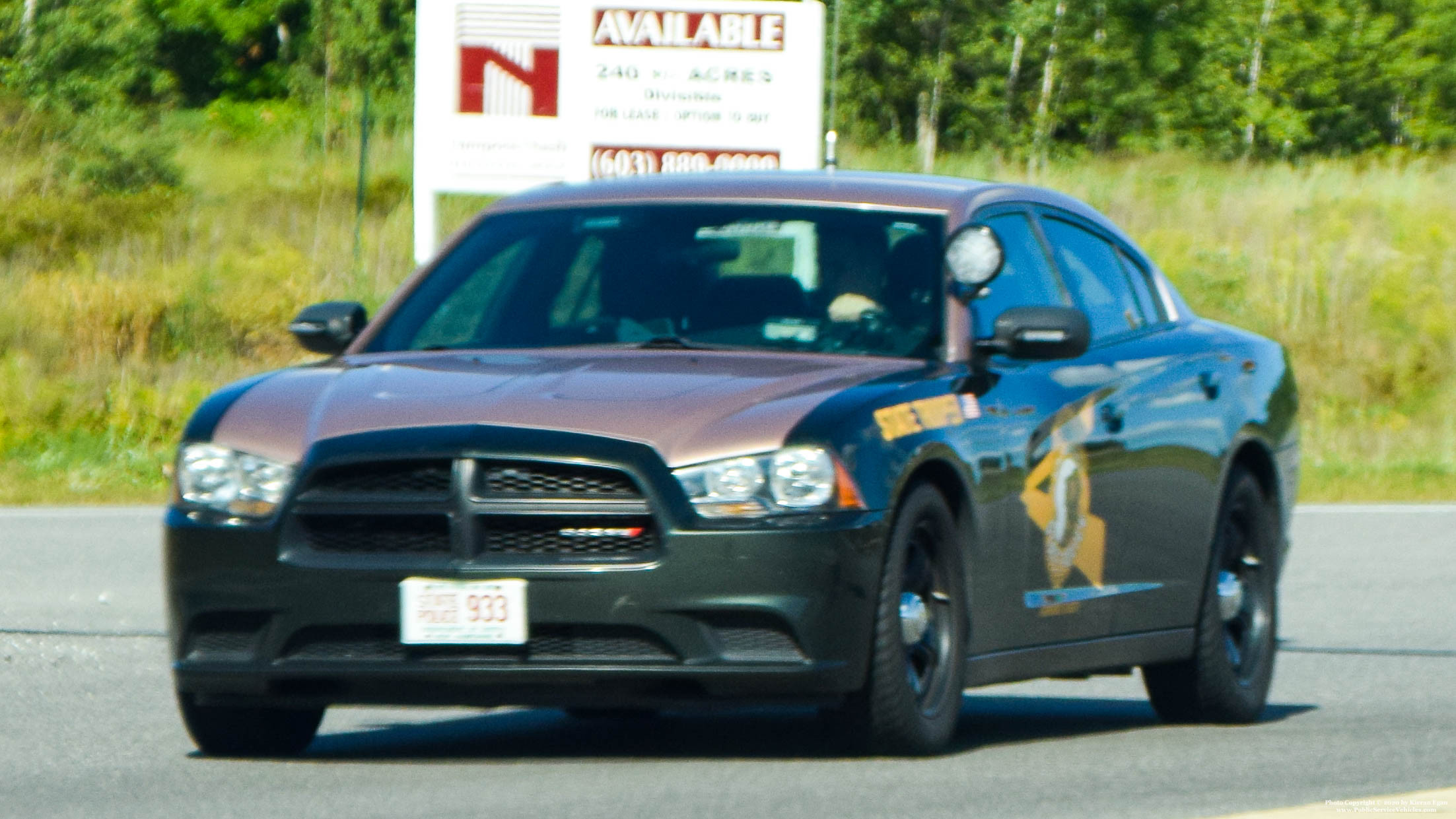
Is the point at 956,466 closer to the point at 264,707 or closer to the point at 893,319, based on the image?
the point at 893,319

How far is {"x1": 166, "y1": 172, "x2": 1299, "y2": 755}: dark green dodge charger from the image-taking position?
665cm

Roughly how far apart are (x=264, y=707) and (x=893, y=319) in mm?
1895

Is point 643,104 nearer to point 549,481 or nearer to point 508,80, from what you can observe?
point 508,80

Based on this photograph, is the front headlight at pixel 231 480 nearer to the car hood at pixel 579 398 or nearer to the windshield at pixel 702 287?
the car hood at pixel 579 398

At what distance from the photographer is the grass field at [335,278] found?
79.0 feet

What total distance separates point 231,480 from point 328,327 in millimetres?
1252

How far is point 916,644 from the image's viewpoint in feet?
23.4

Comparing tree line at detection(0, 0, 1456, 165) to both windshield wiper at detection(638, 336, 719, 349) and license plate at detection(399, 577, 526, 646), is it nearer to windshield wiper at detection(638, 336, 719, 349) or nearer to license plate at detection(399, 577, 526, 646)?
windshield wiper at detection(638, 336, 719, 349)

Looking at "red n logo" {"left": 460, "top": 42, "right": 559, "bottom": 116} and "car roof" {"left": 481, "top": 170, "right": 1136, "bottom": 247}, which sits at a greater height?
"car roof" {"left": 481, "top": 170, "right": 1136, "bottom": 247}

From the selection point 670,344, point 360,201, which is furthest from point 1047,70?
point 670,344

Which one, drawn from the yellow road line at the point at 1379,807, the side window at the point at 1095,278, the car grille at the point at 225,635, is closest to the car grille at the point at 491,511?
the car grille at the point at 225,635

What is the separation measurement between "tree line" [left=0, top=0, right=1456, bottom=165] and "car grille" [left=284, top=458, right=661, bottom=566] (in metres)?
46.8

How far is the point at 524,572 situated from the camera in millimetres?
6633

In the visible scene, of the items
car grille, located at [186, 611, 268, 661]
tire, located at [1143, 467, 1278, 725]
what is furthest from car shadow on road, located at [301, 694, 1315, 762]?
car grille, located at [186, 611, 268, 661]
